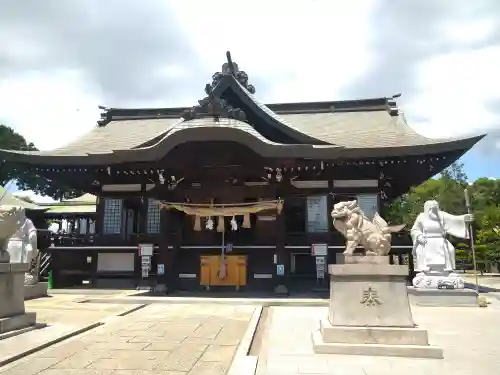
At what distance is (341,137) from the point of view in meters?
17.1

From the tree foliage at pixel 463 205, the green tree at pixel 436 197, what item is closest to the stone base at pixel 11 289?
the tree foliage at pixel 463 205

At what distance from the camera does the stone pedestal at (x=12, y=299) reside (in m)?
6.50

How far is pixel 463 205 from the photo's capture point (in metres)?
43.8

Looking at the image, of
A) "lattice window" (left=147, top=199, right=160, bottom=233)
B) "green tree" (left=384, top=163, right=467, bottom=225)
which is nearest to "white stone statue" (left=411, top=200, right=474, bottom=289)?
"lattice window" (left=147, top=199, right=160, bottom=233)

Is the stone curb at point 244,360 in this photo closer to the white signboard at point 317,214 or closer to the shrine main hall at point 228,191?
the shrine main hall at point 228,191

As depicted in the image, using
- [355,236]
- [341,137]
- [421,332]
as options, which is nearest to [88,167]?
[341,137]

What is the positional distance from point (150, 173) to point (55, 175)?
4.93m

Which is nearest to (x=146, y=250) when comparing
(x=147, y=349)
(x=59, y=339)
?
(x=59, y=339)

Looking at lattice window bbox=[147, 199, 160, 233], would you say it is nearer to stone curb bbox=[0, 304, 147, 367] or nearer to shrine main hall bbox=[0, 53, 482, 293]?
shrine main hall bbox=[0, 53, 482, 293]

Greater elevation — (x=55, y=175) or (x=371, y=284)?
(x=55, y=175)

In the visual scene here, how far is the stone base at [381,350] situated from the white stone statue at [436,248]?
21.4ft

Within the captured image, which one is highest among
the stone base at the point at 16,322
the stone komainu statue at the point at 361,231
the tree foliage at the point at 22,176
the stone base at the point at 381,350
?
the tree foliage at the point at 22,176

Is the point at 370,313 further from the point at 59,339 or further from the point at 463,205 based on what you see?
the point at 463,205

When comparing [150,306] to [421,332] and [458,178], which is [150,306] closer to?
[421,332]
